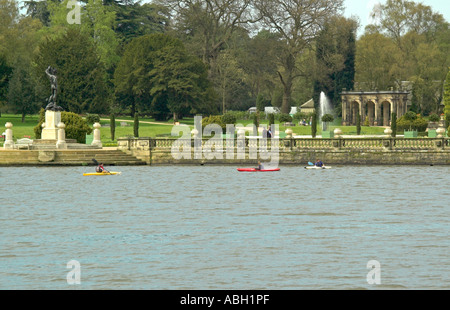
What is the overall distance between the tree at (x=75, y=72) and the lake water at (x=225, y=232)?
38114 mm

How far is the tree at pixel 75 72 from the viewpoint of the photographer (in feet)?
309

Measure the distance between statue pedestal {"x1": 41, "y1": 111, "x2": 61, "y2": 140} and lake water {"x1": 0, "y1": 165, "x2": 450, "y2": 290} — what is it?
8777mm

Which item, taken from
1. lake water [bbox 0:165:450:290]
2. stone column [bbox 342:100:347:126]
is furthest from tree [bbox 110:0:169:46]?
lake water [bbox 0:165:450:290]

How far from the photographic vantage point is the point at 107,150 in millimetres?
64188

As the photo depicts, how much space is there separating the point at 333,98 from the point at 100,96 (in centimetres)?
3296

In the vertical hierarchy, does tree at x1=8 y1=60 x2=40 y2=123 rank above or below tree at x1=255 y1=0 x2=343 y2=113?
below

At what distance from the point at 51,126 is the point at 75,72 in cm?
3056

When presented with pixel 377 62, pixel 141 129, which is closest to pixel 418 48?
pixel 377 62

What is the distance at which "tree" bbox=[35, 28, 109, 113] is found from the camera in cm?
9425

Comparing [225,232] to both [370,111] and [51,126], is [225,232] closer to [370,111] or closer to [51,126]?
[51,126]

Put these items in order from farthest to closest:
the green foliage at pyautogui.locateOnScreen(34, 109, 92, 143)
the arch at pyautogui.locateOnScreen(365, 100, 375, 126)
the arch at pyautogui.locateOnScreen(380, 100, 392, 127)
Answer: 1. the arch at pyautogui.locateOnScreen(365, 100, 375, 126)
2. the arch at pyautogui.locateOnScreen(380, 100, 392, 127)
3. the green foliage at pyautogui.locateOnScreen(34, 109, 92, 143)

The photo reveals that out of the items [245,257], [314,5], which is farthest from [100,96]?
[245,257]

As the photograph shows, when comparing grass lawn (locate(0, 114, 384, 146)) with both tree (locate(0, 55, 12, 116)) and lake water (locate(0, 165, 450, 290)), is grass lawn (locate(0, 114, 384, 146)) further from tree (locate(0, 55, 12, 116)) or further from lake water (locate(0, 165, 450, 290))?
lake water (locate(0, 165, 450, 290))

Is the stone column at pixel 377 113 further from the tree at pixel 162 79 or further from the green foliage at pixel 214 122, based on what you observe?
the green foliage at pixel 214 122
